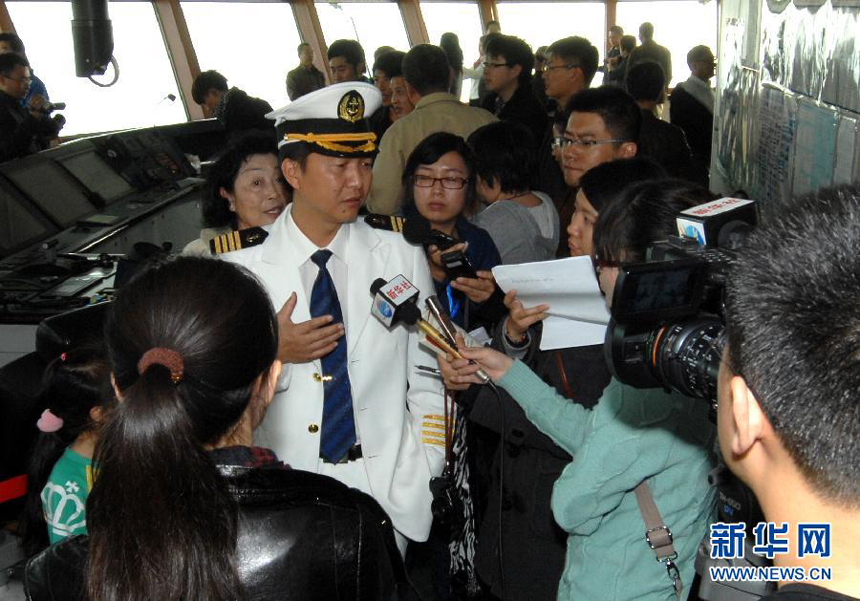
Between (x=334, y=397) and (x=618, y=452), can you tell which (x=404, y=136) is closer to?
(x=334, y=397)

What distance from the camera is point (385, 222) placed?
8.07ft

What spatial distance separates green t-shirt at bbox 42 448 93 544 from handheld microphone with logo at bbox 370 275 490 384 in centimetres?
72

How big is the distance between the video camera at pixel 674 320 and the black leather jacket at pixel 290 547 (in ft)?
1.42

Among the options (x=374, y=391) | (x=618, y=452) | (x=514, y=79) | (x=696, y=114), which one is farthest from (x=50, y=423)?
(x=696, y=114)

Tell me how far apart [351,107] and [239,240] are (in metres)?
0.44

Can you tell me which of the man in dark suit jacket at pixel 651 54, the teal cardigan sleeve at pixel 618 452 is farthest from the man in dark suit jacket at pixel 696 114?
the teal cardigan sleeve at pixel 618 452

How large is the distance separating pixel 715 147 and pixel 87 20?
9.53ft

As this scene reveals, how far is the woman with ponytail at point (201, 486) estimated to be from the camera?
121 cm

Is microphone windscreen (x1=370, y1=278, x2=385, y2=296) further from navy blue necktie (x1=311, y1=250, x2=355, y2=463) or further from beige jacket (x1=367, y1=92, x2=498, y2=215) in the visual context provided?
beige jacket (x1=367, y1=92, x2=498, y2=215)

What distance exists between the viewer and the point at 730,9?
13.7 feet

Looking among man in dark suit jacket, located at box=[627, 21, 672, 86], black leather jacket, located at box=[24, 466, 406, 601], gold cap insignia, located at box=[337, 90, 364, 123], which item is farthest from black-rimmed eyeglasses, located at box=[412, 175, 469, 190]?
man in dark suit jacket, located at box=[627, 21, 672, 86]

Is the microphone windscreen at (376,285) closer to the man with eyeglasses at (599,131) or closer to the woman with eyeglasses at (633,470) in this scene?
the woman with eyeglasses at (633,470)

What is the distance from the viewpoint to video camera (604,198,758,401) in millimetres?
1189

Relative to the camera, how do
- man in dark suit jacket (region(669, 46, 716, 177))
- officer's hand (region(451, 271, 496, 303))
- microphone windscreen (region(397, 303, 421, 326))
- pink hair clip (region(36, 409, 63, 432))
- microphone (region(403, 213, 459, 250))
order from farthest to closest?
man in dark suit jacket (region(669, 46, 716, 177)), officer's hand (region(451, 271, 496, 303)), microphone (region(403, 213, 459, 250)), microphone windscreen (region(397, 303, 421, 326)), pink hair clip (region(36, 409, 63, 432))
